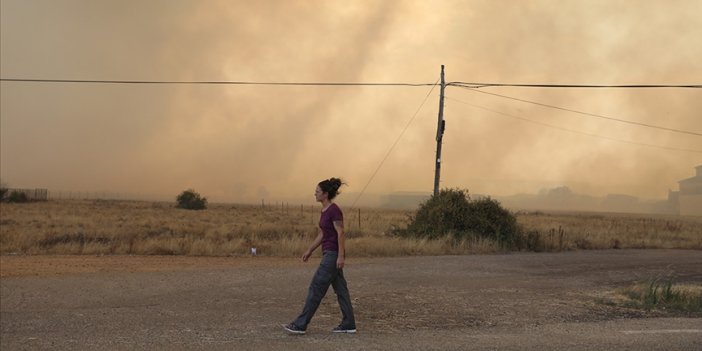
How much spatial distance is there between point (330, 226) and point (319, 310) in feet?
9.58

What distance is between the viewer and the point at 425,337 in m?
8.16

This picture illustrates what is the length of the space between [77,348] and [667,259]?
70.1ft

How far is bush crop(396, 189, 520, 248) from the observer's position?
2430 centimetres

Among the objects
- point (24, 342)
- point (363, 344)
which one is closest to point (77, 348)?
point (24, 342)

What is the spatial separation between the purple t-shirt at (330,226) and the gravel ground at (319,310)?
49.0 inches

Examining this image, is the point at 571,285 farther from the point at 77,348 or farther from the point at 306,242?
the point at 77,348

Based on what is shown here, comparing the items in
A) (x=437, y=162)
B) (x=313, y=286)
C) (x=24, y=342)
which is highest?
(x=437, y=162)

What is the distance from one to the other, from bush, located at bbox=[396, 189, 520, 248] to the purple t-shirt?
16.4 meters

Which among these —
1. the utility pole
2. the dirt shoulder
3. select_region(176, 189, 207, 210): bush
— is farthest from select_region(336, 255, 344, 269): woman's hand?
select_region(176, 189, 207, 210): bush

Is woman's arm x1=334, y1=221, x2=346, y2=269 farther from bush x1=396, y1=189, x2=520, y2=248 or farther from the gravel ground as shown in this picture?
bush x1=396, y1=189, x2=520, y2=248

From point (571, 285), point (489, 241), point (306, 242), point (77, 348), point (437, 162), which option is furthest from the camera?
point (437, 162)

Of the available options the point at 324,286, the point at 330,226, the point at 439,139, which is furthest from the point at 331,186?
the point at 439,139

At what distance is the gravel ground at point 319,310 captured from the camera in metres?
7.91

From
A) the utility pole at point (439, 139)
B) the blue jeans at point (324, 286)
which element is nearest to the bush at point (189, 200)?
the utility pole at point (439, 139)
